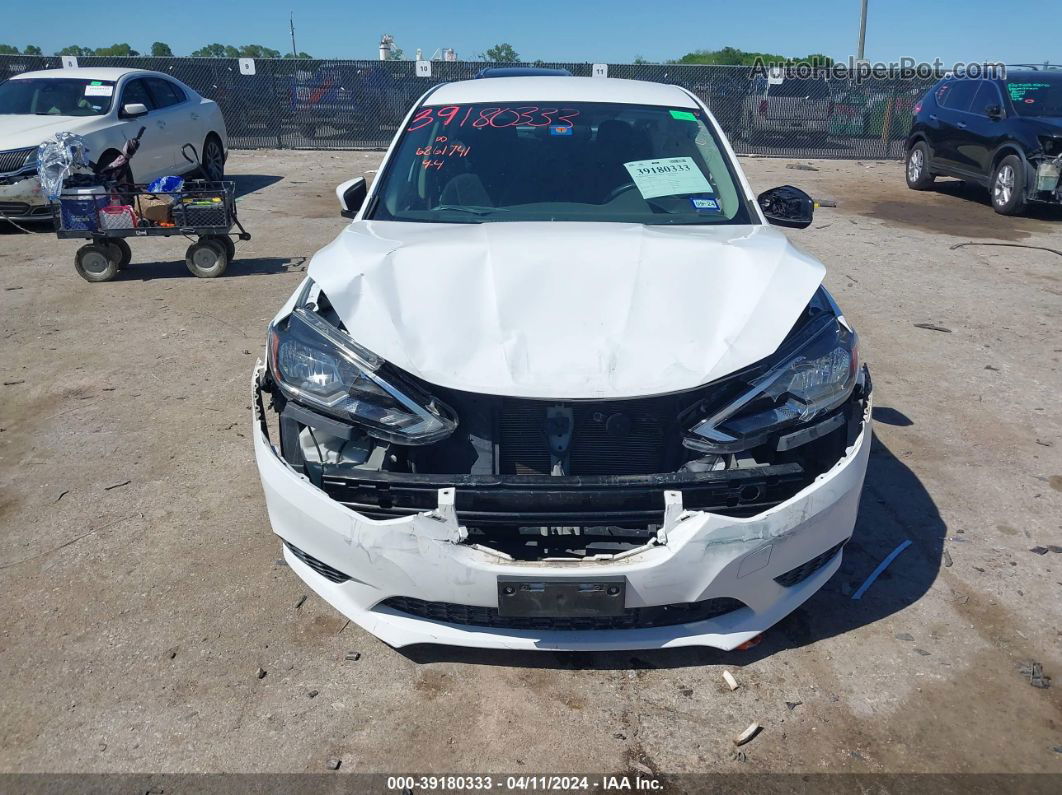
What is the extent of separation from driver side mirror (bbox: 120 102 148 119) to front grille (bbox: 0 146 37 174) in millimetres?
1375

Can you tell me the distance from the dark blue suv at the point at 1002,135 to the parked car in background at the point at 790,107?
5.50m

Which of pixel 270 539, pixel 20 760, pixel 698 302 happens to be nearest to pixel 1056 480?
pixel 698 302

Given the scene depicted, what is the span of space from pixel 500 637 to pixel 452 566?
1.12 ft

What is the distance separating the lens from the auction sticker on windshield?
3.68m

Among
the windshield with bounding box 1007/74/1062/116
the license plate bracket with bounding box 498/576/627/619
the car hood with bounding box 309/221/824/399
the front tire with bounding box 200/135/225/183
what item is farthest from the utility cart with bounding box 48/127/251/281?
the windshield with bounding box 1007/74/1062/116

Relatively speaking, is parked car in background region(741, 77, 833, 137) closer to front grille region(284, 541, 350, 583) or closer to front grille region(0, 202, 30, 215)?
front grille region(0, 202, 30, 215)

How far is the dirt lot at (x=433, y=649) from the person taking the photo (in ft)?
8.11

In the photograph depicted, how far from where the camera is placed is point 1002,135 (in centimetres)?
1122

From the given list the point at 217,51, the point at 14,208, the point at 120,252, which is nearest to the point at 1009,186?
the point at 120,252

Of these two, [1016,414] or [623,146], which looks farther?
[1016,414]

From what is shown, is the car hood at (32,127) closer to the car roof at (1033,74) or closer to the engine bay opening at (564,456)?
the engine bay opening at (564,456)

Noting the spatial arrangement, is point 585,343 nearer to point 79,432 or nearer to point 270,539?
point 270,539

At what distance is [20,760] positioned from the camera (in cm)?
241

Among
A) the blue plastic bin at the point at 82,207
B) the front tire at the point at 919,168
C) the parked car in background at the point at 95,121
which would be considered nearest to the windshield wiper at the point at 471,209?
the blue plastic bin at the point at 82,207
